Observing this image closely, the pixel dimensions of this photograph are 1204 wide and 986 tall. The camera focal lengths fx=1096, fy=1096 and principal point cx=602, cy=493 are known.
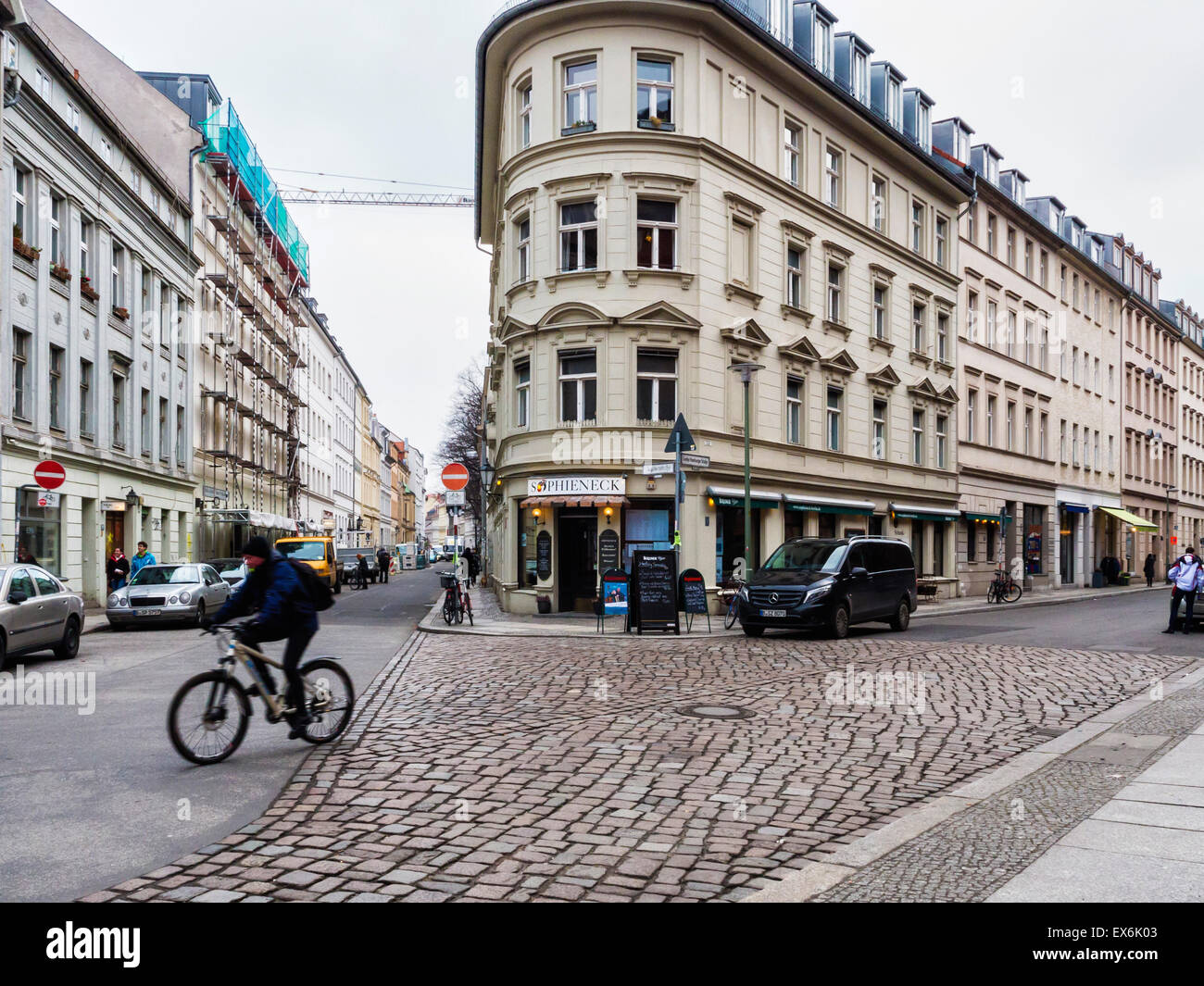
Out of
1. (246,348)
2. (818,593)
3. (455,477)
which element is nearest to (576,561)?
(455,477)

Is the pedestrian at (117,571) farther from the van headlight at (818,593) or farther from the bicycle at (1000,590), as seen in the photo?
the bicycle at (1000,590)

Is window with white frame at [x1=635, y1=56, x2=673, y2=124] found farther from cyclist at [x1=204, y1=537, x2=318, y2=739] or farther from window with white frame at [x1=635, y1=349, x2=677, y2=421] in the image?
cyclist at [x1=204, y1=537, x2=318, y2=739]

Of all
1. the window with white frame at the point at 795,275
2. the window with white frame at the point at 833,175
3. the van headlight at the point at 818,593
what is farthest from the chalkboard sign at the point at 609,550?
the window with white frame at the point at 833,175

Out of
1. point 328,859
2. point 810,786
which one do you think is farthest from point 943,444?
point 328,859

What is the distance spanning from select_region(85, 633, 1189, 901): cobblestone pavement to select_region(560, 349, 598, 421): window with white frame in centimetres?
1188

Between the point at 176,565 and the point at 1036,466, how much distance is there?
34995 mm

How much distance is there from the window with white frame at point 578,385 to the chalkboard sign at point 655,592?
6.01 metres

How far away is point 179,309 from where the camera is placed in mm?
40281

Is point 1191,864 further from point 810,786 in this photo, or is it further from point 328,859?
point 328,859

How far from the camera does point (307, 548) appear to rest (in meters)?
40.0

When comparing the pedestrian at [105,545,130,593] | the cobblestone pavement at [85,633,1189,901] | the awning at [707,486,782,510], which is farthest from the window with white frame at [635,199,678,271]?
the pedestrian at [105,545,130,593]

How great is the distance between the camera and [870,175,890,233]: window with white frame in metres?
33.3

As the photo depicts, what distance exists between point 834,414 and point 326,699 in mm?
24860

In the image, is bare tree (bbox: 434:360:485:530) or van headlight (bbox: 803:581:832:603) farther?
bare tree (bbox: 434:360:485:530)
